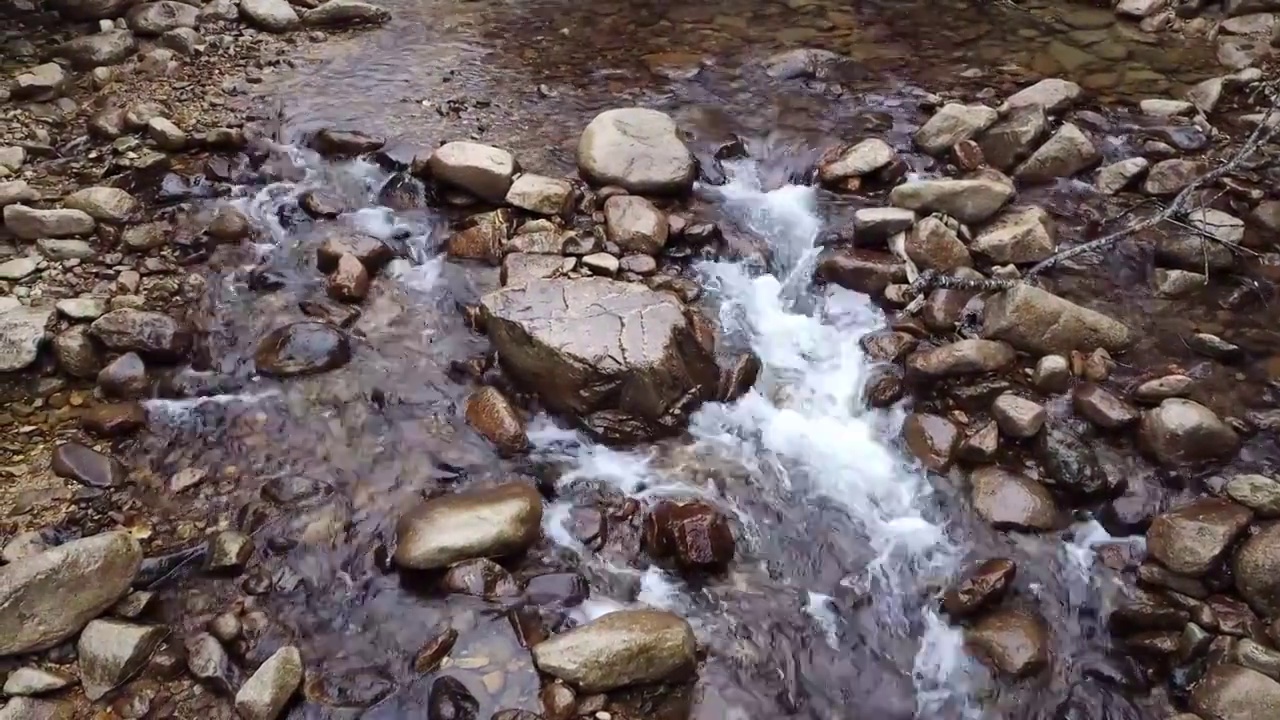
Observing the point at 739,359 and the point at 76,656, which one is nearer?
the point at 76,656

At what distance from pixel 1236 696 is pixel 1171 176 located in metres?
4.13

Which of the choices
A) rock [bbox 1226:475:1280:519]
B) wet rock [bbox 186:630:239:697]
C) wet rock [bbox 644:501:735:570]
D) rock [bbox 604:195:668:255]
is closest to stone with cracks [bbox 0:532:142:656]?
wet rock [bbox 186:630:239:697]

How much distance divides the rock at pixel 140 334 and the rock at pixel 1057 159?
5828 mm

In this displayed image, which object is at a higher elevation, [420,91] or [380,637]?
[420,91]

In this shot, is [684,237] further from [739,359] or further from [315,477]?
→ [315,477]

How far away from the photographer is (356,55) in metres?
8.27

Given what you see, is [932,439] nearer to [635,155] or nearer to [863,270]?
[863,270]

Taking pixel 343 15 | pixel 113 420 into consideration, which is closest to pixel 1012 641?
pixel 113 420

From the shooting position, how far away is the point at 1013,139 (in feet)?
22.1

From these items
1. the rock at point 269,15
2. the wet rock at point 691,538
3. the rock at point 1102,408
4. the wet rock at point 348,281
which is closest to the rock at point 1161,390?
the rock at point 1102,408

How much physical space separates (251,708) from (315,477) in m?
1.33

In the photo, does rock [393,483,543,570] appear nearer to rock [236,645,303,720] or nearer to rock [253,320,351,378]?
rock [236,645,303,720]

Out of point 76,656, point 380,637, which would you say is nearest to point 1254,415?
point 380,637

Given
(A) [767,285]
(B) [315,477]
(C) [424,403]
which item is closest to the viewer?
(B) [315,477]
